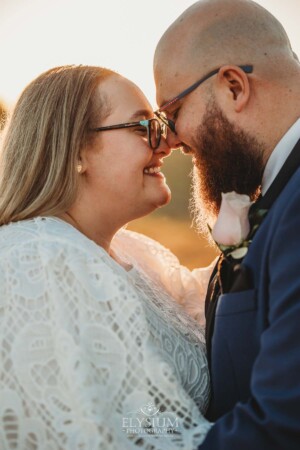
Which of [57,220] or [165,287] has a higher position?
[57,220]

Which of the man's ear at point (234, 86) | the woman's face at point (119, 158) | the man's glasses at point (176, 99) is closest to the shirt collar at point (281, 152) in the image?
the man's ear at point (234, 86)

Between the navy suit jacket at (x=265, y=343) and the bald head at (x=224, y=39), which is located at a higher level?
the bald head at (x=224, y=39)

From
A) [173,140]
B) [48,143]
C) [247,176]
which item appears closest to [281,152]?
[247,176]

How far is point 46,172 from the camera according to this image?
2.98 meters

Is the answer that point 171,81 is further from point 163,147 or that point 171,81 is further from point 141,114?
point 163,147

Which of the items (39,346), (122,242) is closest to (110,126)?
(122,242)

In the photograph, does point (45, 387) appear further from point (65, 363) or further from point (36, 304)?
point (36, 304)

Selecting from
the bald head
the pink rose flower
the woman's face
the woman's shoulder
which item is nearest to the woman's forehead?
the woman's face

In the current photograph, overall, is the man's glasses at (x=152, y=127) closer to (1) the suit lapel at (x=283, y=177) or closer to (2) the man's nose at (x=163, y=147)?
(2) the man's nose at (x=163, y=147)

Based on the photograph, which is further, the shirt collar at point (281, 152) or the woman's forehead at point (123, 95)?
the woman's forehead at point (123, 95)

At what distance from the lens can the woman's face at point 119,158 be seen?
3066 millimetres

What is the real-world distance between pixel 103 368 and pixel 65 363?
16 centimetres

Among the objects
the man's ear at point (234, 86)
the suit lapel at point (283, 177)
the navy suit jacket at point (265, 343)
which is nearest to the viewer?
the navy suit jacket at point (265, 343)

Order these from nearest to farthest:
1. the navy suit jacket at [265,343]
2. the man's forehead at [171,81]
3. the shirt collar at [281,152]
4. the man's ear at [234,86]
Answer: the navy suit jacket at [265,343] < the shirt collar at [281,152] < the man's ear at [234,86] < the man's forehead at [171,81]
